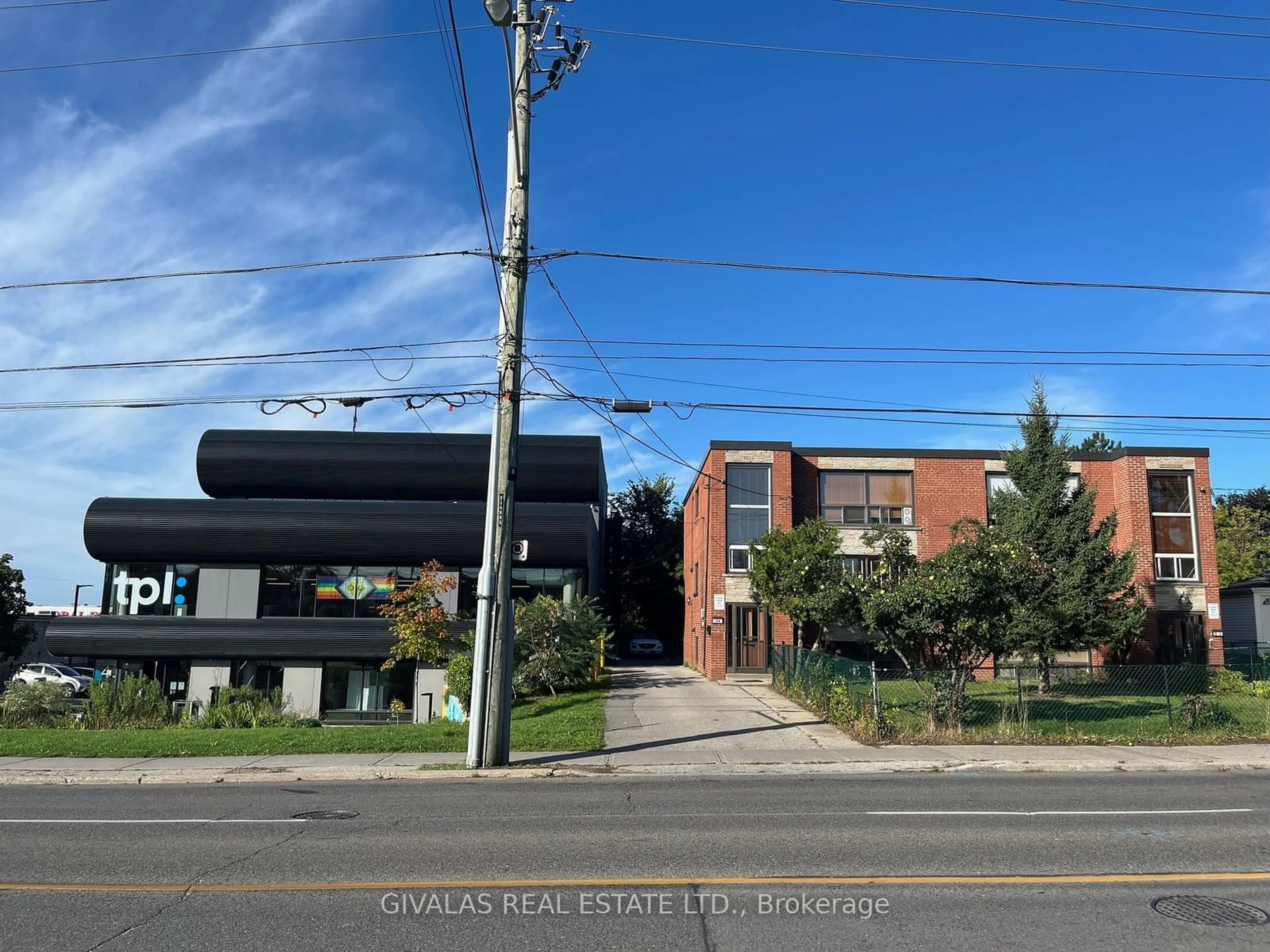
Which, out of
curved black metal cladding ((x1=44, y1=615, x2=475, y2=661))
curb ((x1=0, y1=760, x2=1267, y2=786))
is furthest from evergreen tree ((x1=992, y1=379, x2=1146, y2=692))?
curved black metal cladding ((x1=44, y1=615, x2=475, y2=661))

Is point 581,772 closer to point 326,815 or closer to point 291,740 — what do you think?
point 326,815

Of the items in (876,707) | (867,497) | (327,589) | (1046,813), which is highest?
(867,497)

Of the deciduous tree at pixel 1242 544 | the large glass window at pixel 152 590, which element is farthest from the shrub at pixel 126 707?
the deciduous tree at pixel 1242 544

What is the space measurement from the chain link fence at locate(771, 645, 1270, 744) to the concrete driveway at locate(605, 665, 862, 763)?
739 millimetres

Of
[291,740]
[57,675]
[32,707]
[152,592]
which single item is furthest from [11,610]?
[291,740]

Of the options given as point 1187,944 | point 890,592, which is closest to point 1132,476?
point 890,592

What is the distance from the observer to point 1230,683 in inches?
875

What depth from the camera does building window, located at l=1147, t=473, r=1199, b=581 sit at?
2966 cm

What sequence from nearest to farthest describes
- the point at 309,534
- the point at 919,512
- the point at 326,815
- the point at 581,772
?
the point at 326,815 → the point at 581,772 → the point at 919,512 → the point at 309,534

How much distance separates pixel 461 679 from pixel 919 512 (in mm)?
16701

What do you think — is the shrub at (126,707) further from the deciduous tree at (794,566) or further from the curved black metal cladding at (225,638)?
the deciduous tree at (794,566)

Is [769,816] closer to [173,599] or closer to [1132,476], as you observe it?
[1132,476]

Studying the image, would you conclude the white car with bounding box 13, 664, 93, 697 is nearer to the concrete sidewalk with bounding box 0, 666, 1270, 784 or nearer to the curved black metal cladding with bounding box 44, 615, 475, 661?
the curved black metal cladding with bounding box 44, 615, 475, 661

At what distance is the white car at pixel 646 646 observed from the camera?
152ft
